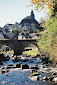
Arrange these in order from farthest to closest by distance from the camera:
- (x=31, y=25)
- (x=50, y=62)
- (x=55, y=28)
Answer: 1. (x=31, y=25)
2. (x=50, y=62)
3. (x=55, y=28)

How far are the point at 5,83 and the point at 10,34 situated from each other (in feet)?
217

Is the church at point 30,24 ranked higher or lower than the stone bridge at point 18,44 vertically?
higher

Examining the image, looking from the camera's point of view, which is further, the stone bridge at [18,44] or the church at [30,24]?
the church at [30,24]

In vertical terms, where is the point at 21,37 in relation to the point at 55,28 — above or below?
below

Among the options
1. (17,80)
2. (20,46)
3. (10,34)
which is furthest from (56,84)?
(10,34)

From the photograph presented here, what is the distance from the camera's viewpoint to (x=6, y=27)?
99.0 metres

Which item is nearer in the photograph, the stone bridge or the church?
the stone bridge

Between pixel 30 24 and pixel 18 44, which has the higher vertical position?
pixel 30 24

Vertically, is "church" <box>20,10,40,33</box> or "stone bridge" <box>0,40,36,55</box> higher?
"church" <box>20,10,40,33</box>

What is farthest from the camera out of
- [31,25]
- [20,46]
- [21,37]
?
[31,25]

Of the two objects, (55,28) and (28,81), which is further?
(55,28)

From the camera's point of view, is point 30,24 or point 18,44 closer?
point 18,44

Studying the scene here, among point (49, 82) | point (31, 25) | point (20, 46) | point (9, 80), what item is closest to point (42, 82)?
point (49, 82)

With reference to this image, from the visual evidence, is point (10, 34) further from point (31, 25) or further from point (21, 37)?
point (31, 25)
